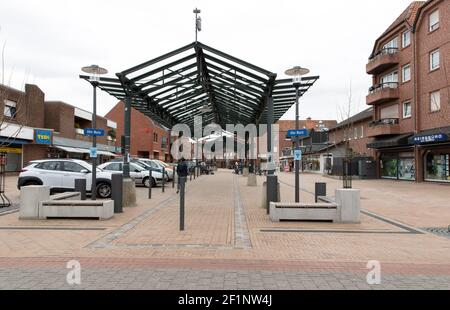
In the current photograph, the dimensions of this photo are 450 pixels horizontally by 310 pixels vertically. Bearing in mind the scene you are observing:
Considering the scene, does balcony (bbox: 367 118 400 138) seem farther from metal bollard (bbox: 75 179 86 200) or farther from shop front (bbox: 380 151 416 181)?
metal bollard (bbox: 75 179 86 200)

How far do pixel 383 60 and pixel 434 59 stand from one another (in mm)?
5379

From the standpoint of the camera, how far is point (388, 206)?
1373 centimetres

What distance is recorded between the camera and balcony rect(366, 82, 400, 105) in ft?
104

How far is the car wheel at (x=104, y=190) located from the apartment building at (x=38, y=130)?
18114 millimetres

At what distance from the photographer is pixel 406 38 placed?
30766mm

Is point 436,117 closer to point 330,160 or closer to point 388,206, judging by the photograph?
point 388,206

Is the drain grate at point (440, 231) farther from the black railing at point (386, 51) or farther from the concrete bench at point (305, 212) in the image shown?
the black railing at point (386, 51)

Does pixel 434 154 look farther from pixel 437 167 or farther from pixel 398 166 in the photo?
pixel 398 166

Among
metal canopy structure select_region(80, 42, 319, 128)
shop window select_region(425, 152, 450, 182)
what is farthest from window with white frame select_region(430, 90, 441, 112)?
metal canopy structure select_region(80, 42, 319, 128)

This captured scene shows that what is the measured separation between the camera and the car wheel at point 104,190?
15.2 metres

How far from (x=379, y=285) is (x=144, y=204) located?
951 centimetres

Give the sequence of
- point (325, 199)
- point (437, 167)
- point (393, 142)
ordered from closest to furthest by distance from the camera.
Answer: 1. point (325, 199)
2. point (437, 167)
3. point (393, 142)

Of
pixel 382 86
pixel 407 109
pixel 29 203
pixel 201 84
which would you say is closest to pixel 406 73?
pixel 382 86

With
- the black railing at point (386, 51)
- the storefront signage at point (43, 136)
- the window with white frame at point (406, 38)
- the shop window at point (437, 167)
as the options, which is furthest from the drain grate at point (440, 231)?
the storefront signage at point (43, 136)
